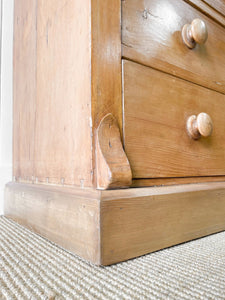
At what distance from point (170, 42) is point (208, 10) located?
0.20 metres

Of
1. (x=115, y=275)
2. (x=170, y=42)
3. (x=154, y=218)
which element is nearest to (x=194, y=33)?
(x=170, y=42)

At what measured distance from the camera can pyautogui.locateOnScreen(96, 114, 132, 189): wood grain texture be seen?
1.44 feet

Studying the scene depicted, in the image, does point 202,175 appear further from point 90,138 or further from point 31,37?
point 31,37

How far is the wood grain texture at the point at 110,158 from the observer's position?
439 millimetres

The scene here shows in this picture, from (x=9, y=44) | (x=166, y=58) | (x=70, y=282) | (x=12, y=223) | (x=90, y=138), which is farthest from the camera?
(x=9, y=44)

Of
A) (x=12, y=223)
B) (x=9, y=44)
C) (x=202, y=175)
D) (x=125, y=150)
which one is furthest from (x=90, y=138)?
(x=9, y=44)

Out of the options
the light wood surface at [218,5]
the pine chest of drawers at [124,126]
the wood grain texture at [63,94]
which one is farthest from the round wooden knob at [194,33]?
the wood grain texture at [63,94]

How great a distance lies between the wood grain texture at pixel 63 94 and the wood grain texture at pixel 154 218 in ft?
0.27

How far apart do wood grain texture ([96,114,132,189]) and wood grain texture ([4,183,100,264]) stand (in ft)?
0.11

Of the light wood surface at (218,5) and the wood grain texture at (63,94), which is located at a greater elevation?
the light wood surface at (218,5)

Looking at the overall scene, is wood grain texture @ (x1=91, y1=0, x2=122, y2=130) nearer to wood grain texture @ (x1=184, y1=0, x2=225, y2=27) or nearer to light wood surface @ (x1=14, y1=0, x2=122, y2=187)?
light wood surface @ (x1=14, y1=0, x2=122, y2=187)

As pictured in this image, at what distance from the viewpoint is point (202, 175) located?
638 mm

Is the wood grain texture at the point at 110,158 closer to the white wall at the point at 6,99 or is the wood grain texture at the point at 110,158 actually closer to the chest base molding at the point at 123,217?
the chest base molding at the point at 123,217

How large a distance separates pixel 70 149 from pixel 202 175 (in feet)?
1.11
